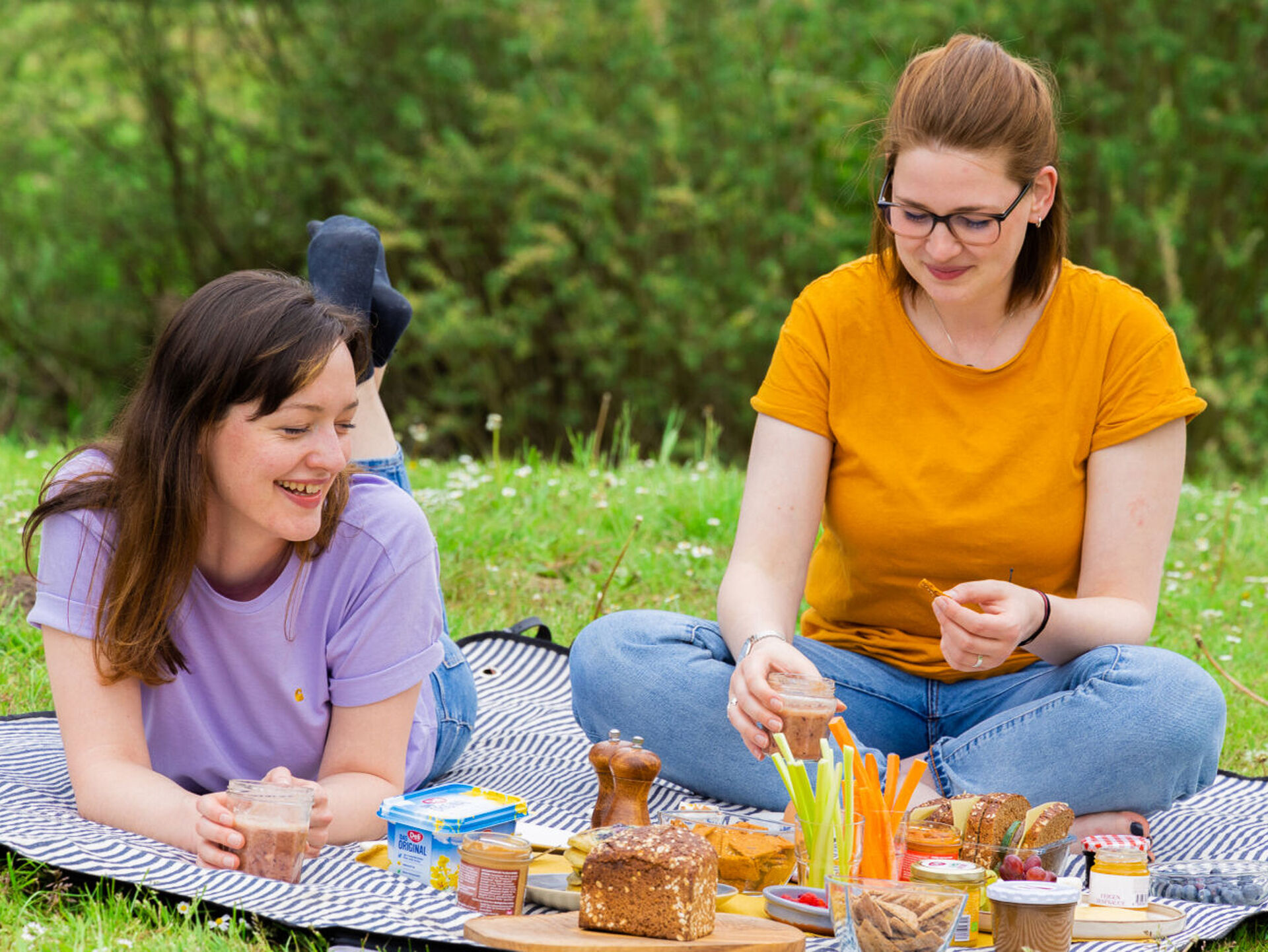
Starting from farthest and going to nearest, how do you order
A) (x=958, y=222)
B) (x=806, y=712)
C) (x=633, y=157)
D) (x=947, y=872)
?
(x=633, y=157), (x=958, y=222), (x=806, y=712), (x=947, y=872)

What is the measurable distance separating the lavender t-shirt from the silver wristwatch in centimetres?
63

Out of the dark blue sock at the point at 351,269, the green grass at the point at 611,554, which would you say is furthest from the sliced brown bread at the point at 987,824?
the dark blue sock at the point at 351,269

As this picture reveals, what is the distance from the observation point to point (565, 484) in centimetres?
579

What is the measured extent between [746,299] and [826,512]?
6.60 meters

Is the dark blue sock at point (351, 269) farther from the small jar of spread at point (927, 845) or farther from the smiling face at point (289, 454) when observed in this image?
the small jar of spread at point (927, 845)

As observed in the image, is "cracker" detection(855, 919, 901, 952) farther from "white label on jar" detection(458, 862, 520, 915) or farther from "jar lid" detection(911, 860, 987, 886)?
"white label on jar" detection(458, 862, 520, 915)

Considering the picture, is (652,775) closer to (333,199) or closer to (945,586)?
(945,586)

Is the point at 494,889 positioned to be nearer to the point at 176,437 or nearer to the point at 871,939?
the point at 871,939

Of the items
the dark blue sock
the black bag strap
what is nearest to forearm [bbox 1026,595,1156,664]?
the black bag strap

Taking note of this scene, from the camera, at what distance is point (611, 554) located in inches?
205

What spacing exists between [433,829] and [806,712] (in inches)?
27.9

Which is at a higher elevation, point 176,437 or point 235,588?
point 176,437

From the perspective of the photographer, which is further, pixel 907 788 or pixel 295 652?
pixel 295 652

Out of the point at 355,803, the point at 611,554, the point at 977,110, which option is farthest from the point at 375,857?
the point at 611,554
